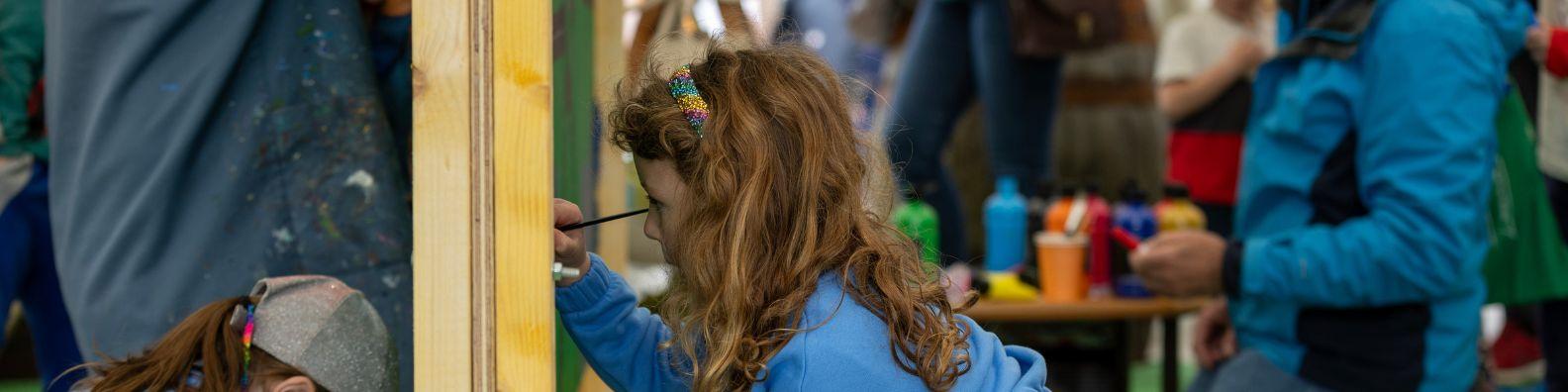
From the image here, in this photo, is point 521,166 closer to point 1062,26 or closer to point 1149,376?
point 1062,26

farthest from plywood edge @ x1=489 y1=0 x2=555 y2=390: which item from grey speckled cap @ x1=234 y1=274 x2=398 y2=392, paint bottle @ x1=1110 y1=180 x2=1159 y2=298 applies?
paint bottle @ x1=1110 y1=180 x2=1159 y2=298

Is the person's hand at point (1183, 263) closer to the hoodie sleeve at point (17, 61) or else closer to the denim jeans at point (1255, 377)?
the denim jeans at point (1255, 377)

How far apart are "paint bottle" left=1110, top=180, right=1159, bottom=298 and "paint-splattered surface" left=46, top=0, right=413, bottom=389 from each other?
213cm

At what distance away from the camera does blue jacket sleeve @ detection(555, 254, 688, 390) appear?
1498 millimetres

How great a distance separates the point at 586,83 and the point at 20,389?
408 centimetres

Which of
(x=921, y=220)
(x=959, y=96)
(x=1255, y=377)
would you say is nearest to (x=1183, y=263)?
(x=1255, y=377)

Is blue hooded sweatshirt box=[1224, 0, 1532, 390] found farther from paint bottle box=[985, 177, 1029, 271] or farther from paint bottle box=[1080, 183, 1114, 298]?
paint bottle box=[985, 177, 1029, 271]

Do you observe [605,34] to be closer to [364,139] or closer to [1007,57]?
[364,139]

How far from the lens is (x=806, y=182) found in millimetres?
1423

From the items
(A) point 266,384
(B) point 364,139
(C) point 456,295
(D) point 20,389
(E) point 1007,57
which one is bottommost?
(D) point 20,389

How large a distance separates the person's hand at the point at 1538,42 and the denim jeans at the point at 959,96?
1.39 m

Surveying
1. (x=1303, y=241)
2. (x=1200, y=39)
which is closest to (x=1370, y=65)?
(x=1303, y=241)

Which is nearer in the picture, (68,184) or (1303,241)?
(68,184)

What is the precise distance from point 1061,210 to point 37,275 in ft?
7.41
